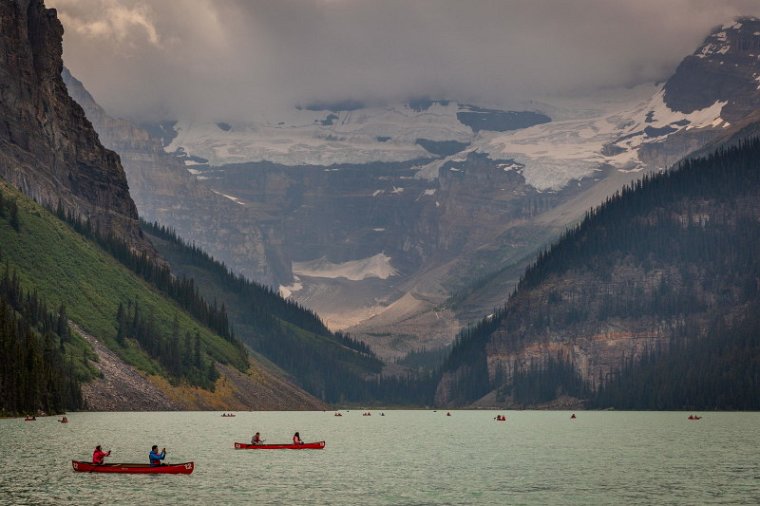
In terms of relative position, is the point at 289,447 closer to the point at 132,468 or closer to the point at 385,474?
the point at 385,474

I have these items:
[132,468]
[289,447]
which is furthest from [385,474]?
[289,447]

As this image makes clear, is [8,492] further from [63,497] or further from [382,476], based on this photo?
[382,476]

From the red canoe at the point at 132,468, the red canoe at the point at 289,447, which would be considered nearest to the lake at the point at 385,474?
the red canoe at the point at 132,468

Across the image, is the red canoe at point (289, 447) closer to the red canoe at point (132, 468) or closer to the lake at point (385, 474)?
the lake at point (385, 474)

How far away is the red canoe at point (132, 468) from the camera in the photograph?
13812 cm

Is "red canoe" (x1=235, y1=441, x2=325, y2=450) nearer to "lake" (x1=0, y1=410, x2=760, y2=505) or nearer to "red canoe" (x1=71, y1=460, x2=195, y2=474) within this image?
"lake" (x1=0, y1=410, x2=760, y2=505)

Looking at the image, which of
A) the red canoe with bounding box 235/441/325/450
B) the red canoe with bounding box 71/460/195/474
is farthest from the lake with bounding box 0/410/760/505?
the red canoe with bounding box 235/441/325/450

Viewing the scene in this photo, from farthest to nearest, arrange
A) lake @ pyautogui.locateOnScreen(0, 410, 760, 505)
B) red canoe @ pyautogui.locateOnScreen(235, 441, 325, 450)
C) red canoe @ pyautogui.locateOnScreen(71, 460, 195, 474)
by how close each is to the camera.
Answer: red canoe @ pyautogui.locateOnScreen(235, 441, 325, 450)
red canoe @ pyautogui.locateOnScreen(71, 460, 195, 474)
lake @ pyautogui.locateOnScreen(0, 410, 760, 505)

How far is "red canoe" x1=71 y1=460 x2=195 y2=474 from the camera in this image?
13812cm

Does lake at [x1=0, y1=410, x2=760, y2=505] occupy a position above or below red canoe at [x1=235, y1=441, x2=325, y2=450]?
below

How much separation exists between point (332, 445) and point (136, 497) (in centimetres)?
7950

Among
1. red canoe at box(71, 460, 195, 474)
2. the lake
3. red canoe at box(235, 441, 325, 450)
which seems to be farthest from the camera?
red canoe at box(235, 441, 325, 450)

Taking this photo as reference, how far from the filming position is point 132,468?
5531 inches

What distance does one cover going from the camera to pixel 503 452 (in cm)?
18175
